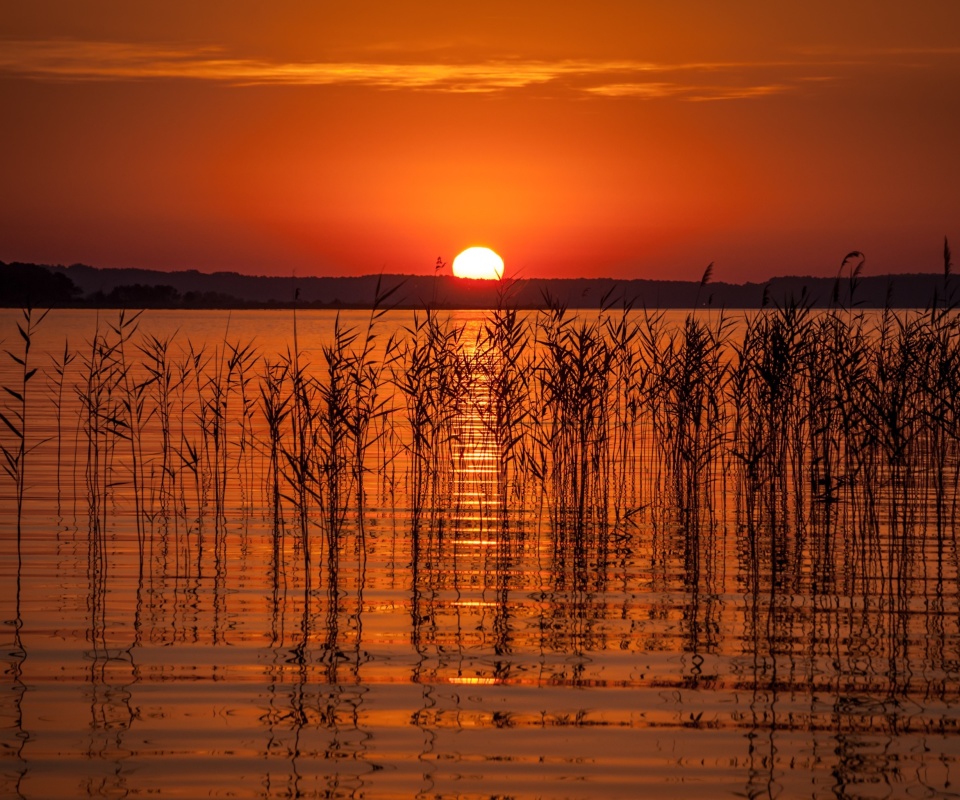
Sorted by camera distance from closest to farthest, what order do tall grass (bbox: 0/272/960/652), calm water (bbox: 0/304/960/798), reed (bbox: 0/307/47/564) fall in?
calm water (bbox: 0/304/960/798)
reed (bbox: 0/307/47/564)
tall grass (bbox: 0/272/960/652)

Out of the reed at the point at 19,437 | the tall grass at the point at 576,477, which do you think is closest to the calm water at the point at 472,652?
the tall grass at the point at 576,477

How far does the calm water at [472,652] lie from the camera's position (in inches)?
227

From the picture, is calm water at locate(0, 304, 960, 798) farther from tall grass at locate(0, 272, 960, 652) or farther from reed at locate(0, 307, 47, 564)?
reed at locate(0, 307, 47, 564)

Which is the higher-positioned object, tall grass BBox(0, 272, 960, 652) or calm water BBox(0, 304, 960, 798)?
tall grass BBox(0, 272, 960, 652)

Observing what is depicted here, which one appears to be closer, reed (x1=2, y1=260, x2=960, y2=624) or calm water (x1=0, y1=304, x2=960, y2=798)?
calm water (x1=0, y1=304, x2=960, y2=798)

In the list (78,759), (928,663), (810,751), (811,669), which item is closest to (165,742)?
(78,759)

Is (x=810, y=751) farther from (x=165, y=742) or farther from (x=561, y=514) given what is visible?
(x=561, y=514)

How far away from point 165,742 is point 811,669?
4.12 m

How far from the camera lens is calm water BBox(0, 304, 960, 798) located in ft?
18.9

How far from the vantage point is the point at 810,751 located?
602 centimetres

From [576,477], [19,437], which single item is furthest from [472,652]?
[19,437]

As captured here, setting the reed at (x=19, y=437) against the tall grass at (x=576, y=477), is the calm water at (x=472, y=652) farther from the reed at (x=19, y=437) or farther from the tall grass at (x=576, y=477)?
the reed at (x=19, y=437)

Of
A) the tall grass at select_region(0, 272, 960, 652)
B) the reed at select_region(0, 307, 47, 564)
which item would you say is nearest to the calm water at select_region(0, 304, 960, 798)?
the tall grass at select_region(0, 272, 960, 652)

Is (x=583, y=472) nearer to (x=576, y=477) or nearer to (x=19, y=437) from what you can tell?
(x=576, y=477)
